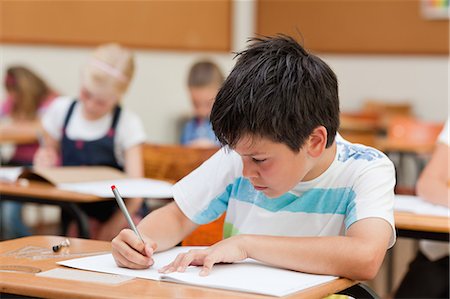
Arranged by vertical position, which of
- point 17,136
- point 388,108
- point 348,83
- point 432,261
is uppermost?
point 432,261

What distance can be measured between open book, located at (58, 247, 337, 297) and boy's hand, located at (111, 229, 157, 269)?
2cm

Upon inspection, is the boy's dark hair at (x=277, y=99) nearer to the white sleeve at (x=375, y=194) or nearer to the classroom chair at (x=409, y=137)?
the white sleeve at (x=375, y=194)

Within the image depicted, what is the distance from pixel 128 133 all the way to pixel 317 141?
2.19 m

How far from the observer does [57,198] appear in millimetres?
2965

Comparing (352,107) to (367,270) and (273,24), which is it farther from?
(367,270)

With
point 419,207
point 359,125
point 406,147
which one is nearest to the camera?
point 419,207

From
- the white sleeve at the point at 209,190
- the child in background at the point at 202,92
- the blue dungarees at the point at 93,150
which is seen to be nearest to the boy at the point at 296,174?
the white sleeve at the point at 209,190

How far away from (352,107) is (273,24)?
3.84ft

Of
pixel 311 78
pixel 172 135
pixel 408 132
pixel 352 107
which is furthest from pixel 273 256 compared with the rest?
pixel 352 107

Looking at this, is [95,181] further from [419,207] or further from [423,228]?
[423,228]

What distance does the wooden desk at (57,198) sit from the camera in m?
2.93

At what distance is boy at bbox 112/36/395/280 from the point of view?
1648mm

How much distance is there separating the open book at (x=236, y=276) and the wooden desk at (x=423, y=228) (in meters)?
0.75

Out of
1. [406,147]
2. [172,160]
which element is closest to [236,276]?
[172,160]
